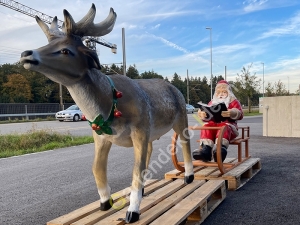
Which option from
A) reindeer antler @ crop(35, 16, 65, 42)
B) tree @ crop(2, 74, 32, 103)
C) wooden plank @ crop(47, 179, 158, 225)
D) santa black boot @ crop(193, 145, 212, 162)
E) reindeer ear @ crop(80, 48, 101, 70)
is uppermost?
tree @ crop(2, 74, 32, 103)

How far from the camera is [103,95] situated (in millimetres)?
2705

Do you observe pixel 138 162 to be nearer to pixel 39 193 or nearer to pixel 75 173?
pixel 39 193

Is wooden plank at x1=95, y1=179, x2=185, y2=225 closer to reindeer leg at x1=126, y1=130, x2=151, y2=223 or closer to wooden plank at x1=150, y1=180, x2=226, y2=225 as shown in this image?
reindeer leg at x1=126, y1=130, x2=151, y2=223

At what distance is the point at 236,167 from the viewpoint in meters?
5.47

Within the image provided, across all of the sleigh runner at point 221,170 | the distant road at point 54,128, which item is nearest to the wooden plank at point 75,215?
the sleigh runner at point 221,170

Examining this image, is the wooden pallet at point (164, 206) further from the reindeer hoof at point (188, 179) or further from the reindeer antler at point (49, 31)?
the reindeer antler at point (49, 31)

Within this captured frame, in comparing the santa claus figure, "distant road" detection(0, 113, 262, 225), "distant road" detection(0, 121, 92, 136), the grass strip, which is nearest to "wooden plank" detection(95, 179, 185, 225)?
the santa claus figure

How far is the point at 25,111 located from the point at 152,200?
26723 millimetres

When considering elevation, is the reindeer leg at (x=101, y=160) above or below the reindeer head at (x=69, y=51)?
below

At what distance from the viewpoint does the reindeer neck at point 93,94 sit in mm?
2559

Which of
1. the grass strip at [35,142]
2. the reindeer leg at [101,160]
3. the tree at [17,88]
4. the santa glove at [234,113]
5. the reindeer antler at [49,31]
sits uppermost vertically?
the tree at [17,88]

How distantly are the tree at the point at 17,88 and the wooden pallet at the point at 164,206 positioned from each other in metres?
28.6

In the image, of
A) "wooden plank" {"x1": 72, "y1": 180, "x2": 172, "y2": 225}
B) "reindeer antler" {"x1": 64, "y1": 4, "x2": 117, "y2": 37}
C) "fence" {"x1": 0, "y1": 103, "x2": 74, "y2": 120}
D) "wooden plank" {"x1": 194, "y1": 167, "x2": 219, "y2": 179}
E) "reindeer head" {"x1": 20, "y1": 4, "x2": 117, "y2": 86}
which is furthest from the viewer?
"fence" {"x1": 0, "y1": 103, "x2": 74, "y2": 120}

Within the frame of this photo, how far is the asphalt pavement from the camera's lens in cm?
388
